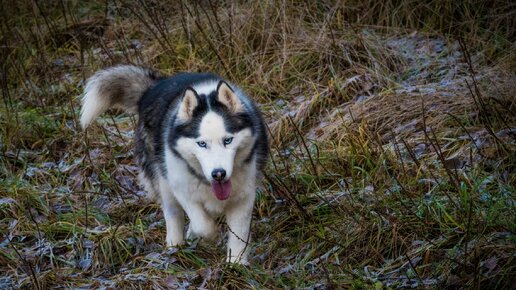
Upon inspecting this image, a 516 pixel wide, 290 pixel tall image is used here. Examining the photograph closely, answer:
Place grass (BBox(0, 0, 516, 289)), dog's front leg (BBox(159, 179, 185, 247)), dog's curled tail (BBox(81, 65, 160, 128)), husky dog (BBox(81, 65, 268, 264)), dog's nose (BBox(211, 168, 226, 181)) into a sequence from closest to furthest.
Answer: dog's nose (BBox(211, 168, 226, 181)) → grass (BBox(0, 0, 516, 289)) → husky dog (BBox(81, 65, 268, 264)) → dog's front leg (BBox(159, 179, 185, 247)) → dog's curled tail (BBox(81, 65, 160, 128))

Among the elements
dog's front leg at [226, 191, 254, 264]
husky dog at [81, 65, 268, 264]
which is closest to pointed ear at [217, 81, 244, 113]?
husky dog at [81, 65, 268, 264]

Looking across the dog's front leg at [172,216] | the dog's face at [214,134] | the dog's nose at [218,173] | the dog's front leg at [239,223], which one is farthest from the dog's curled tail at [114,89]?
the dog's nose at [218,173]

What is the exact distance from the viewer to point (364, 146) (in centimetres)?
588

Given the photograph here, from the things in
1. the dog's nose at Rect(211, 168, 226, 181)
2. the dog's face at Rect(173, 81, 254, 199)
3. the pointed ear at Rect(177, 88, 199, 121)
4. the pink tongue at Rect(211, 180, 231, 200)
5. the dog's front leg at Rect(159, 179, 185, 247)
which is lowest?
the dog's front leg at Rect(159, 179, 185, 247)

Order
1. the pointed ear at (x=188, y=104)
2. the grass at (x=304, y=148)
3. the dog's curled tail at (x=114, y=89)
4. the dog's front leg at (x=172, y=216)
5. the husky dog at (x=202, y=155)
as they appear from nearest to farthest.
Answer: the grass at (x=304, y=148), the husky dog at (x=202, y=155), the pointed ear at (x=188, y=104), the dog's front leg at (x=172, y=216), the dog's curled tail at (x=114, y=89)

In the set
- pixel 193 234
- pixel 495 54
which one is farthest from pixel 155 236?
pixel 495 54

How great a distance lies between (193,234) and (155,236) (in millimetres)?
466

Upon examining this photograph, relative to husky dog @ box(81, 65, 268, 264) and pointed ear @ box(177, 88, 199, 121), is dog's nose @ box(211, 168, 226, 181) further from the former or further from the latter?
pointed ear @ box(177, 88, 199, 121)

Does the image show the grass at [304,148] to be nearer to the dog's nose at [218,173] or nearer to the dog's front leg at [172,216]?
the dog's front leg at [172,216]

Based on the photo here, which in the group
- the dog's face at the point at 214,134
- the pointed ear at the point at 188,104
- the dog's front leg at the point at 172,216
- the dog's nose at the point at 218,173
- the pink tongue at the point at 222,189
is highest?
the pointed ear at the point at 188,104

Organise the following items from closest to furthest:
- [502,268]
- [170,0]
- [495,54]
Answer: [502,268] → [495,54] → [170,0]

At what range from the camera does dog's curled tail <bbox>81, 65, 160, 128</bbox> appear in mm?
5871

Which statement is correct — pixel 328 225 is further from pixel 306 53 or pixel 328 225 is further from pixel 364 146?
pixel 306 53

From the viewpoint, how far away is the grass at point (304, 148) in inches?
180
